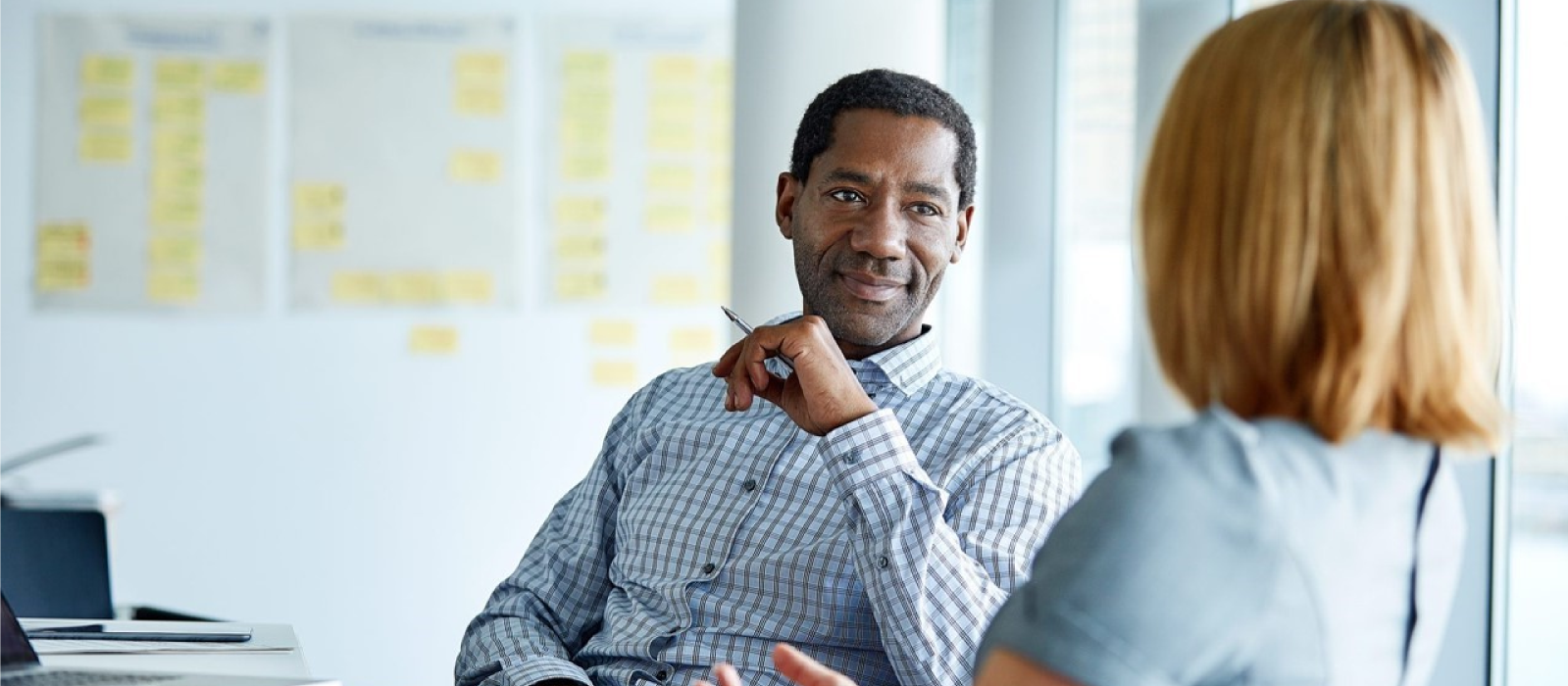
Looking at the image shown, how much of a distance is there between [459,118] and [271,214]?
540 mm

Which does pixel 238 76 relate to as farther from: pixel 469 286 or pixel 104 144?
pixel 469 286

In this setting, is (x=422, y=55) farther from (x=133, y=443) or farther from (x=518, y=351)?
(x=133, y=443)

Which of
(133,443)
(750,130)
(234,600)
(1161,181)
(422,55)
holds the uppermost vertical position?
(422,55)

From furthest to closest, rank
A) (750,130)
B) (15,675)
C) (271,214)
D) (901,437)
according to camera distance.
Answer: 1. (271,214)
2. (750,130)
3. (901,437)
4. (15,675)

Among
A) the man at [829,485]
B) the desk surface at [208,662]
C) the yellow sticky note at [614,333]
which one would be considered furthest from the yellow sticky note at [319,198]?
the desk surface at [208,662]


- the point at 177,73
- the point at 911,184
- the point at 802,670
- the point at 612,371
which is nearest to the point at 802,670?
the point at 802,670

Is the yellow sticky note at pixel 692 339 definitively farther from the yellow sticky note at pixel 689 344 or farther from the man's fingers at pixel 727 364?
the man's fingers at pixel 727 364

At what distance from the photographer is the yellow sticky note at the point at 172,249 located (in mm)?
3756

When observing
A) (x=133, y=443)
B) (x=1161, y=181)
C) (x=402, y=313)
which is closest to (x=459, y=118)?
(x=402, y=313)

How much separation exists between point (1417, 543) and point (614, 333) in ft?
10.2

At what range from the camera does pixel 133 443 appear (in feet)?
12.4

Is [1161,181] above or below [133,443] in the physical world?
above

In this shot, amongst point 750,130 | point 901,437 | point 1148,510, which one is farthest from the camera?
point 750,130

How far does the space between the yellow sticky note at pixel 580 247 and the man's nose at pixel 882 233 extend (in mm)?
2035
